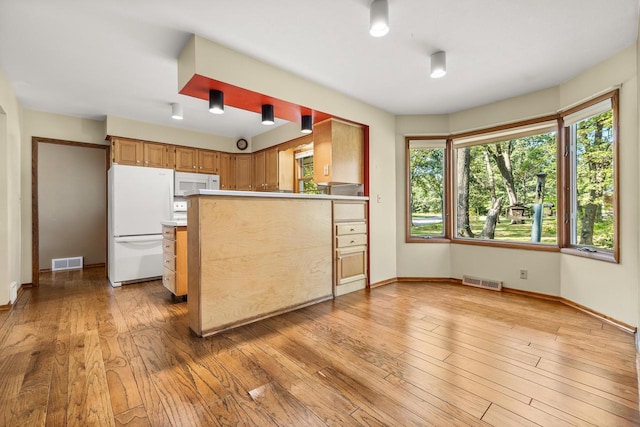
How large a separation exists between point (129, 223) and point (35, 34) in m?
2.30

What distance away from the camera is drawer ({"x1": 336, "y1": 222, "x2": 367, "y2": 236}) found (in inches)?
131

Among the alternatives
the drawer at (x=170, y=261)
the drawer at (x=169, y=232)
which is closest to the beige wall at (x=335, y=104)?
the drawer at (x=169, y=232)

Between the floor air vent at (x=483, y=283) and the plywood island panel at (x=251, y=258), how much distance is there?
1.97m

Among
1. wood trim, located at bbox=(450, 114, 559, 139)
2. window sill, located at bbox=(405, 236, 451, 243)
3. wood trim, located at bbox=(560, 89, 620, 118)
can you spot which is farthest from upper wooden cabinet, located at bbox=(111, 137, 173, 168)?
wood trim, located at bbox=(560, 89, 620, 118)

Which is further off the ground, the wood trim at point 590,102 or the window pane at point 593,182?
the wood trim at point 590,102

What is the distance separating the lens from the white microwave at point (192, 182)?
4.61 meters

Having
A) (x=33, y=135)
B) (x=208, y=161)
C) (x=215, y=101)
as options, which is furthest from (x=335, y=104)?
(x=33, y=135)

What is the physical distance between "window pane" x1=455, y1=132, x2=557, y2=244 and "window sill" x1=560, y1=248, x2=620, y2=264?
0.82 feet

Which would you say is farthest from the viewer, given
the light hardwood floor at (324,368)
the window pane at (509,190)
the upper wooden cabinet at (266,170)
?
the upper wooden cabinet at (266,170)

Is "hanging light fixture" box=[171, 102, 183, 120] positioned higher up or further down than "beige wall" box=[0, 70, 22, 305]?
higher up

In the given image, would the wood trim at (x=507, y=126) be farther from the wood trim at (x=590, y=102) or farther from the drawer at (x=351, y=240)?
the drawer at (x=351, y=240)

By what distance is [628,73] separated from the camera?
7.81 ft

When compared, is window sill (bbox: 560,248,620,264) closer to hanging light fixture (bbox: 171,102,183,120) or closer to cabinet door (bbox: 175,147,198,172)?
hanging light fixture (bbox: 171,102,183,120)

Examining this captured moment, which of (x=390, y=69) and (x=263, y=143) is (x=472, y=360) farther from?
(x=263, y=143)
